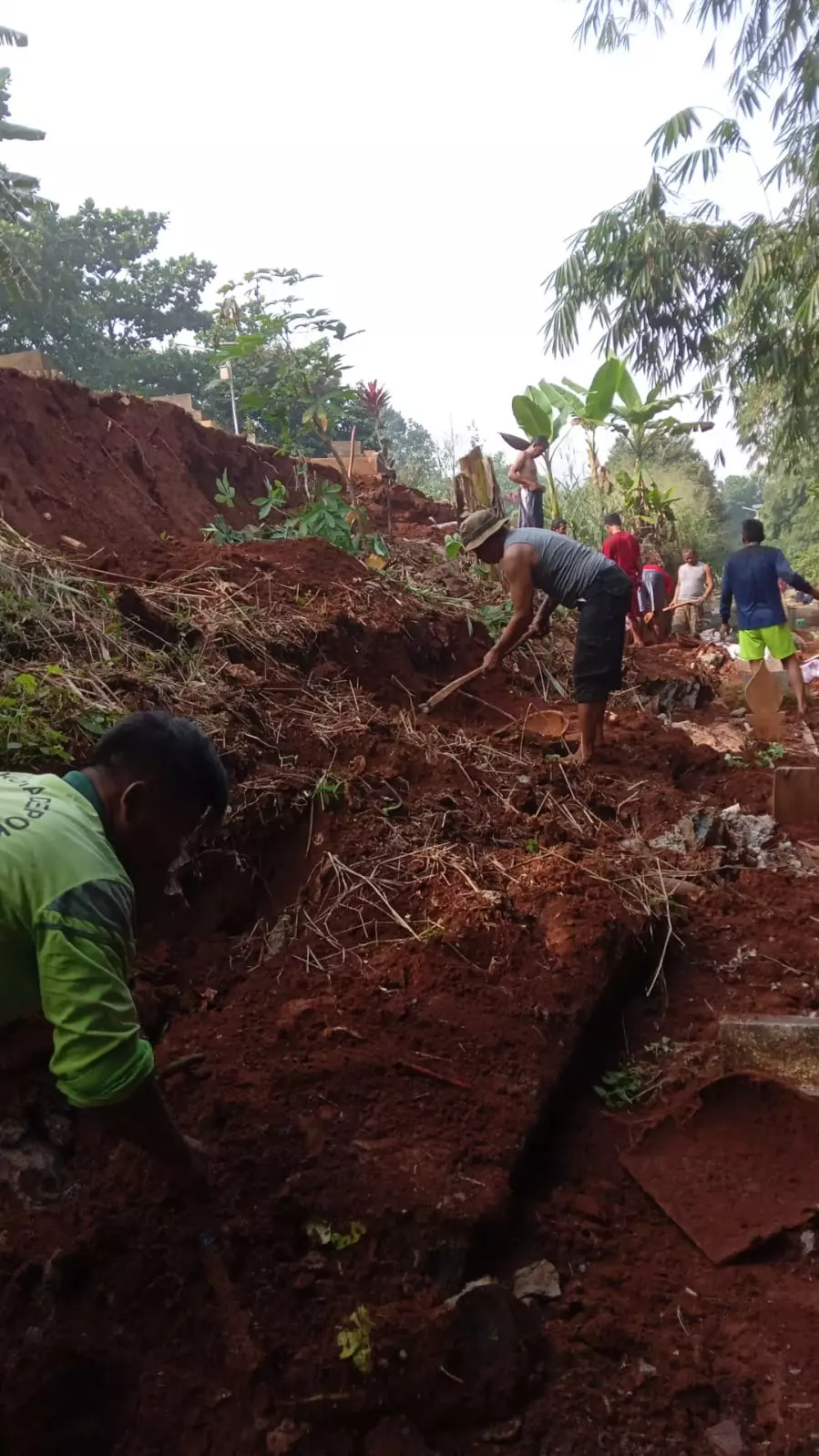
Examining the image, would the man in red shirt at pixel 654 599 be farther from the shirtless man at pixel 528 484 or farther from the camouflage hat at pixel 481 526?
the camouflage hat at pixel 481 526

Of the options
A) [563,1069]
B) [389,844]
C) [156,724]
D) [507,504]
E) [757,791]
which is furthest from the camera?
[507,504]

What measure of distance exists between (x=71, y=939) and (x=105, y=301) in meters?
28.0

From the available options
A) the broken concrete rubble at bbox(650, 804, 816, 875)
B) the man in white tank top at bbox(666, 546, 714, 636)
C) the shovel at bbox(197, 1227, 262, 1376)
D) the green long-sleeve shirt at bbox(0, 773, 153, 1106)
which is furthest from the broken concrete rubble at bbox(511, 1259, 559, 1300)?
the man in white tank top at bbox(666, 546, 714, 636)

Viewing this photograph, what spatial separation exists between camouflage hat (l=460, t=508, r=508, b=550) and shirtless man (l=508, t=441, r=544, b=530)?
18.0 feet

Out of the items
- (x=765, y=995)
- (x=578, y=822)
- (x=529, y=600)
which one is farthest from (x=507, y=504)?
(x=765, y=995)

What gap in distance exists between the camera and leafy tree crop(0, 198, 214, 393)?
2325 centimetres

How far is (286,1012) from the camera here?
2723mm

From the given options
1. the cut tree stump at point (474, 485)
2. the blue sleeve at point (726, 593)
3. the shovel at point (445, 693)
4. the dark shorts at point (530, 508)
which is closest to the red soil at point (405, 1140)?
the shovel at point (445, 693)

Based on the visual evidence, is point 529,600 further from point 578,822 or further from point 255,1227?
point 255,1227

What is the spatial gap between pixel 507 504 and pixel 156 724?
1356 centimetres

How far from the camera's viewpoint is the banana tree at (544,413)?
36.5ft

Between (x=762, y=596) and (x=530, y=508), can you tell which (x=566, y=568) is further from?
(x=530, y=508)

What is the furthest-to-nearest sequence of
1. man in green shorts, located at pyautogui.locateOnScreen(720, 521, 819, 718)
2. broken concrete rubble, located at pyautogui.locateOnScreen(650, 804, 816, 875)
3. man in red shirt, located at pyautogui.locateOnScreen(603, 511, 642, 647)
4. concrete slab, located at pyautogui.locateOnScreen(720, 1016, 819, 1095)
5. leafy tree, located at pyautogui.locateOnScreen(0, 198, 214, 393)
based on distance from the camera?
leafy tree, located at pyautogui.locateOnScreen(0, 198, 214, 393) < man in red shirt, located at pyautogui.locateOnScreen(603, 511, 642, 647) < man in green shorts, located at pyautogui.locateOnScreen(720, 521, 819, 718) < broken concrete rubble, located at pyautogui.locateOnScreen(650, 804, 816, 875) < concrete slab, located at pyautogui.locateOnScreen(720, 1016, 819, 1095)

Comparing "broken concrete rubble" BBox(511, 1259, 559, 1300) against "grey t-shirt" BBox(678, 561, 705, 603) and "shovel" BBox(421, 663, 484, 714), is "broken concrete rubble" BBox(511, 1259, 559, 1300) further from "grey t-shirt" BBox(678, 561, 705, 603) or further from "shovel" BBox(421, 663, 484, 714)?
"grey t-shirt" BBox(678, 561, 705, 603)
